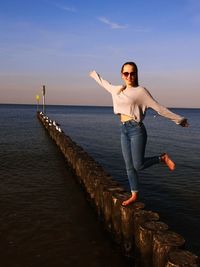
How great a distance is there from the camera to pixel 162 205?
37.2 ft

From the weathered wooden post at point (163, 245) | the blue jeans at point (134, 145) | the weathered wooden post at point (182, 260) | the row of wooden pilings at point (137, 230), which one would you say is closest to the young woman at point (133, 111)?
the blue jeans at point (134, 145)

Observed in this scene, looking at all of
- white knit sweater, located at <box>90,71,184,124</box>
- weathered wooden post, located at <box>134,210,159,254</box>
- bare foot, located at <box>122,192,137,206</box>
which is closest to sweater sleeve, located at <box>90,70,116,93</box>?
white knit sweater, located at <box>90,71,184,124</box>

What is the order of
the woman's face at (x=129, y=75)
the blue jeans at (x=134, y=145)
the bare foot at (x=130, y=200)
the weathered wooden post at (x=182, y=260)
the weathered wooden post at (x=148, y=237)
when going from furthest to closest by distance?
the bare foot at (x=130, y=200) → the blue jeans at (x=134, y=145) → the woman's face at (x=129, y=75) → the weathered wooden post at (x=148, y=237) → the weathered wooden post at (x=182, y=260)

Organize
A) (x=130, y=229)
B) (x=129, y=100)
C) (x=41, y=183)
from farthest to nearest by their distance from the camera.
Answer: (x=41, y=183)
(x=130, y=229)
(x=129, y=100)

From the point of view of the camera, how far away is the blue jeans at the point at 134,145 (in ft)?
18.2

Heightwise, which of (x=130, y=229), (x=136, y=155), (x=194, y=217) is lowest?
(x=194, y=217)

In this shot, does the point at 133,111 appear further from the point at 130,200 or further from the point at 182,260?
the point at 182,260

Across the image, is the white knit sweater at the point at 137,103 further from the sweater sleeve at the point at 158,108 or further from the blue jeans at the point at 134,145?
the blue jeans at the point at 134,145

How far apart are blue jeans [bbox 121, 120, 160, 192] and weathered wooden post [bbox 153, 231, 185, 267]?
119 cm

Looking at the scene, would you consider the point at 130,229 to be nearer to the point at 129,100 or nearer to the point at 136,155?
the point at 136,155

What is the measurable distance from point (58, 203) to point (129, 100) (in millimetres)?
5704

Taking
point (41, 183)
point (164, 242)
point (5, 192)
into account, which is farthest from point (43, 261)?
point (41, 183)

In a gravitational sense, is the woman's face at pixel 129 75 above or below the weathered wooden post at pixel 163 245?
above

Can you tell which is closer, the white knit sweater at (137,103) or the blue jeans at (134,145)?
the white knit sweater at (137,103)
